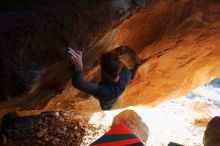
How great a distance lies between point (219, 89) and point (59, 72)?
1437 cm

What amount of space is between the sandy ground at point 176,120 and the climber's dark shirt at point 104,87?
384 centimetres


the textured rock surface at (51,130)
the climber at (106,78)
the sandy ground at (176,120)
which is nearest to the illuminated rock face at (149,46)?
the climber at (106,78)

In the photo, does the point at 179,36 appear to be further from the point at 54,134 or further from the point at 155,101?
the point at 54,134

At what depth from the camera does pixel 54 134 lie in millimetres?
6945

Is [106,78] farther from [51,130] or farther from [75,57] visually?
[51,130]

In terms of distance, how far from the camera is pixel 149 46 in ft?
19.0

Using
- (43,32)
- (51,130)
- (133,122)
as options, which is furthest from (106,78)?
(133,122)

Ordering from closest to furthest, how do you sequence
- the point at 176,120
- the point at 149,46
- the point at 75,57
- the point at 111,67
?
the point at 75,57 → the point at 111,67 → the point at 149,46 → the point at 176,120

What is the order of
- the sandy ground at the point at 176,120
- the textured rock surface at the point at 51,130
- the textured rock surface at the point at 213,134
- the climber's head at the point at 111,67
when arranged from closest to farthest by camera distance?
1. the climber's head at the point at 111,67
2. the textured rock surface at the point at 51,130
3. the textured rock surface at the point at 213,134
4. the sandy ground at the point at 176,120

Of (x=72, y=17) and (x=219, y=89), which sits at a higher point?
(x=72, y=17)

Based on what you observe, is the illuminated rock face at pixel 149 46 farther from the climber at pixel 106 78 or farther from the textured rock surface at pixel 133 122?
the textured rock surface at pixel 133 122

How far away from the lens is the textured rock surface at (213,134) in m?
7.24

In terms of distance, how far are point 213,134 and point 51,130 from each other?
377 cm

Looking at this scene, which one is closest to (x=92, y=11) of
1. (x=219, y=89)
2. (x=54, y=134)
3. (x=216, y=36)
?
(x=216, y=36)
